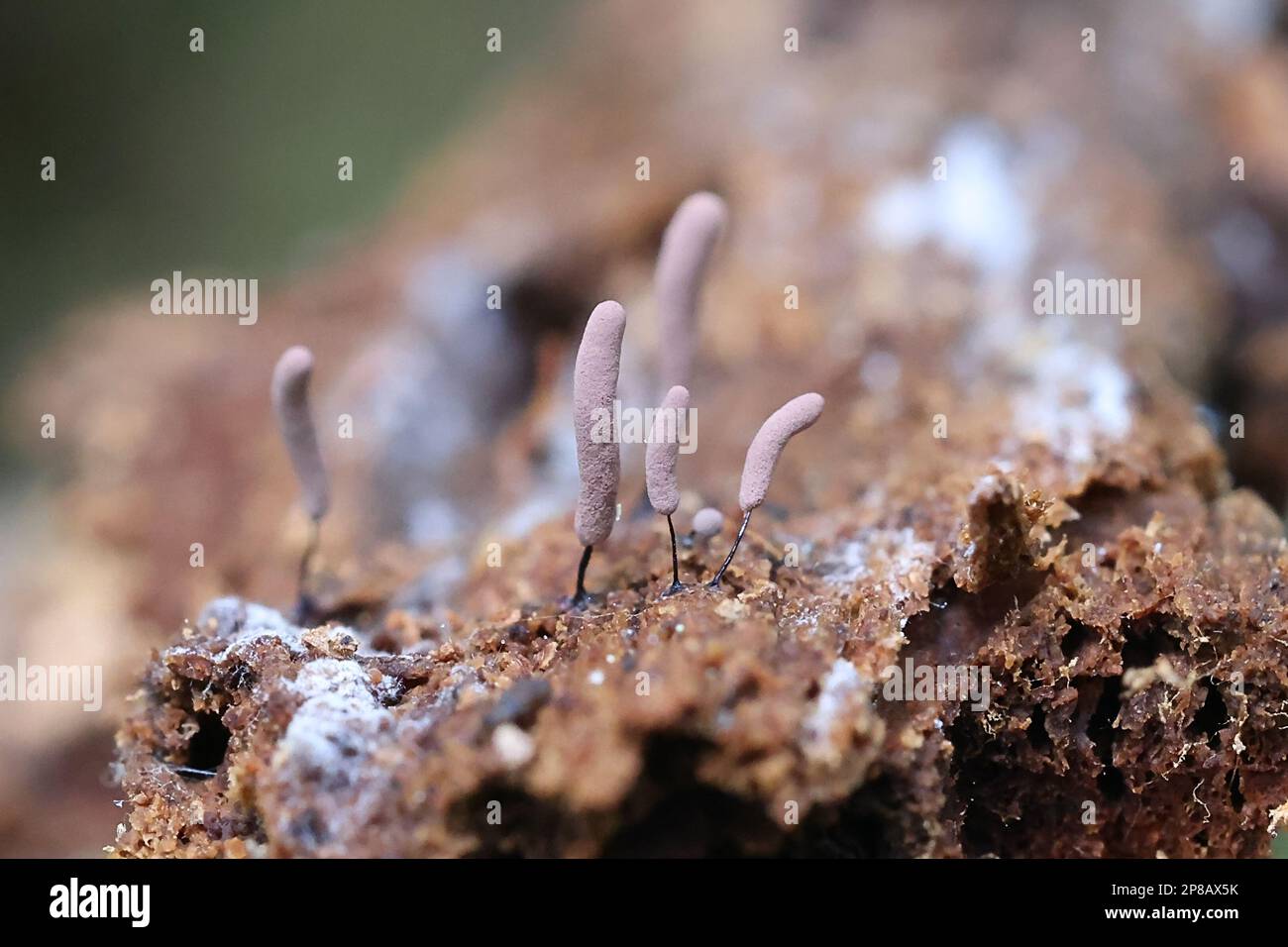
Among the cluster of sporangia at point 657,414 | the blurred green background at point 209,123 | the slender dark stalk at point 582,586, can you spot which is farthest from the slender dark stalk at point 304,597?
the blurred green background at point 209,123

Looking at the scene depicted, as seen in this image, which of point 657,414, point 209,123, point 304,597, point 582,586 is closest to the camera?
point 657,414

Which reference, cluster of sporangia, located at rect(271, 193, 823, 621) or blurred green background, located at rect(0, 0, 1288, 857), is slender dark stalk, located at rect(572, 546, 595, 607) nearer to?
cluster of sporangia, located at rect(271, 193, 823, 621)

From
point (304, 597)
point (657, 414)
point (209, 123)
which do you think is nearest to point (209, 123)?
point (209, 123)

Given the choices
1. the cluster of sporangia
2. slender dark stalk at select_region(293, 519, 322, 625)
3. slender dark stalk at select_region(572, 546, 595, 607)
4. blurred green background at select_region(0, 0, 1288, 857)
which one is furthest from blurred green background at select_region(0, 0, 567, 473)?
slender dark stalk at select_region(572, 546, 595, 607)

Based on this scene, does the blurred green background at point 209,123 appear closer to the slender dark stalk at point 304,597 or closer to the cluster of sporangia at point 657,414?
the slender dark stalk at point 304,597

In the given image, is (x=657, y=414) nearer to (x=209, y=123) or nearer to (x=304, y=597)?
(x=304, y=597)
